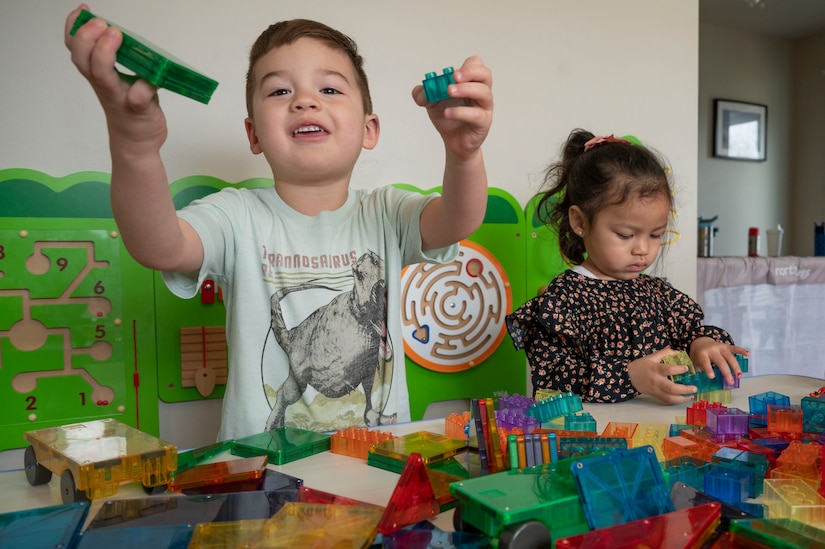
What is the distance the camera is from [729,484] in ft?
1.22

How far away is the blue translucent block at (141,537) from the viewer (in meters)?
0.30

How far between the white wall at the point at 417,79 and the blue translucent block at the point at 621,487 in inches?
32.7

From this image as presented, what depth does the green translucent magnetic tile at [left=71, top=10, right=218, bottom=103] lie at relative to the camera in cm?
39

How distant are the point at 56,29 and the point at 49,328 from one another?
45cm

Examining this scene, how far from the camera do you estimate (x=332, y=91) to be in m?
0.73

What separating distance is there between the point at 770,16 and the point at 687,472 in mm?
3057

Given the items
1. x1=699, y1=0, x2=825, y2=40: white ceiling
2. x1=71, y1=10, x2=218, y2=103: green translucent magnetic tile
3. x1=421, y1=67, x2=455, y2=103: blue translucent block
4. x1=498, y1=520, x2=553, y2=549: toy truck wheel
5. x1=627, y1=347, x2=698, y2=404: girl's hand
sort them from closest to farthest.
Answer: x1=498, y1=520, x2=553, y2=549: toy truck wheel
x1=71, y1=10, x2=218, y2=103: green translucent magnetic tile
x1=421, y1=67, x2=455, y2=103: blue translucent block
x1=627, y1=347, x2=698, y2=404: girl's hand
x1=699, y1=0, x2=825, y2=40: white ceiling

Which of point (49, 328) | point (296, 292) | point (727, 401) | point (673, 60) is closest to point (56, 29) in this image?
point (49, 328)

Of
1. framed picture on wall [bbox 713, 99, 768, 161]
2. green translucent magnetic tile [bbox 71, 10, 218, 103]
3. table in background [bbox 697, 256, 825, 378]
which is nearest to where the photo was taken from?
green translucent magnetic tile [bbox 71, 10, 218, 103]

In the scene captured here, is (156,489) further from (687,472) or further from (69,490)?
(687,472)

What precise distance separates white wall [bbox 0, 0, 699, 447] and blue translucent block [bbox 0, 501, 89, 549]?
0.69 meters

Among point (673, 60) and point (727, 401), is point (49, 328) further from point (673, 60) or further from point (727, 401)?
point (673, 60)

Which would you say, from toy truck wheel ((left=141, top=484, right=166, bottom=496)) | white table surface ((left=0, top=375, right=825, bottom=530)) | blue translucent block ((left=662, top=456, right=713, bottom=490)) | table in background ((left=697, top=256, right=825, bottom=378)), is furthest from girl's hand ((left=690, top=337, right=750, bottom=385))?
table in background ((left=697, top=256, right=825, bottom=378))

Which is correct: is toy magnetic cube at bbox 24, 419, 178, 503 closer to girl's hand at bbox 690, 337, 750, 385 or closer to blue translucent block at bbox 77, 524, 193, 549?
blue translucent block at bbox 77, 524, 193, 549
